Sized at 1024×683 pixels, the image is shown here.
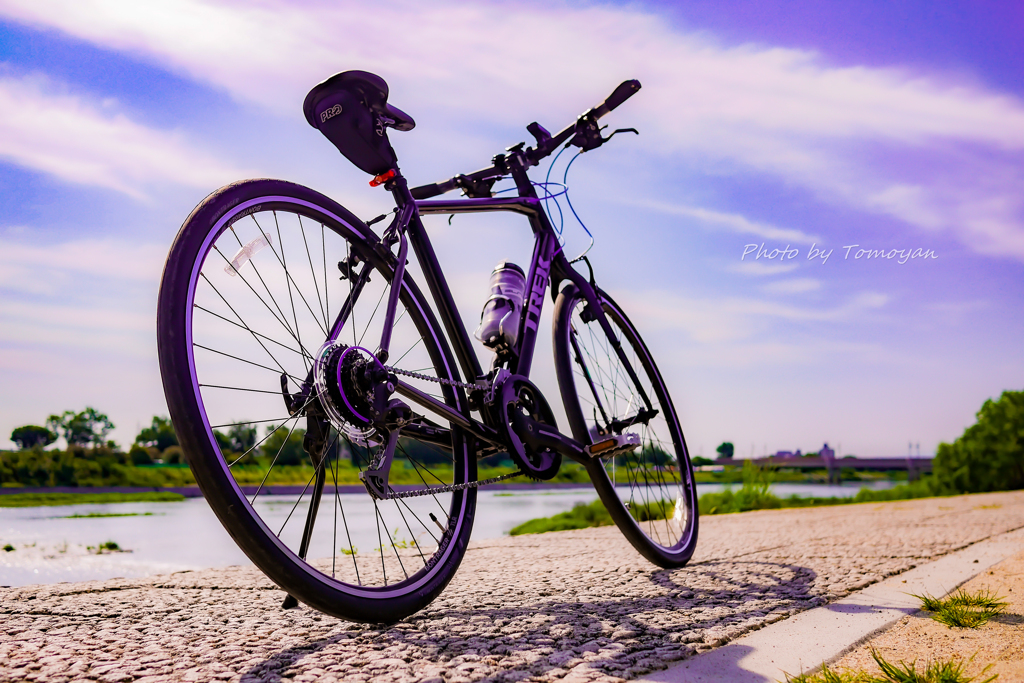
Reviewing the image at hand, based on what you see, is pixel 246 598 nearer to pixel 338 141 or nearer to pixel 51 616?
pixel 51 616

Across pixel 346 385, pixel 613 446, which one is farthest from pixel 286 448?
pixel 613 446

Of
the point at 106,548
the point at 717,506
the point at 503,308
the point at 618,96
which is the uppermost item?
the point at 618,96

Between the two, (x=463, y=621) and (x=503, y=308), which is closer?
(x=463, y=621)

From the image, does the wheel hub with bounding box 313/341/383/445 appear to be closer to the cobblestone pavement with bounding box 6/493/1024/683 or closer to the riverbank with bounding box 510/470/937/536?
the cobblestone pavement with bounding box 6/493/1024/683

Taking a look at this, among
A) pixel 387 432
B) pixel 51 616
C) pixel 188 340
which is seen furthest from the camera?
pixel 51 616

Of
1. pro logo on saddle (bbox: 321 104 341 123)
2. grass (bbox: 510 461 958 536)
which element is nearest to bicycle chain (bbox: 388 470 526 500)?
pro logo on saddle (bbox: 321 104 341 123)

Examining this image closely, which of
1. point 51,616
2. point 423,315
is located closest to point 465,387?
point 423,315

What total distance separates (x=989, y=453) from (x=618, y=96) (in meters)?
17.7

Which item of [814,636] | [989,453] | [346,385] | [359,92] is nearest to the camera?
[346,385]

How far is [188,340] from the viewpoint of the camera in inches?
58.7

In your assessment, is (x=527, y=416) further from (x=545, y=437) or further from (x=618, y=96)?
(x=618, y=96)

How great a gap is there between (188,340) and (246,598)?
4.73 feet

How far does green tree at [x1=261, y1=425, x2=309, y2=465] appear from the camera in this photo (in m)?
1.95

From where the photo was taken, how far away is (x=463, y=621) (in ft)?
6.79
